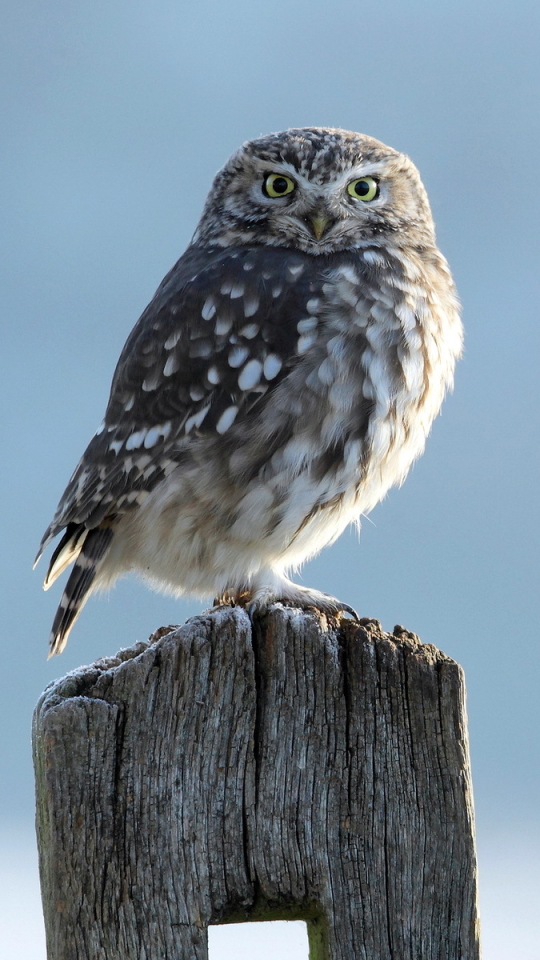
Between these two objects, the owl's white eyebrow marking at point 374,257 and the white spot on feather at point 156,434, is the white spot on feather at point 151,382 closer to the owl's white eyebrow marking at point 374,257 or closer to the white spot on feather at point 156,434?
the white spot on feather at point 156,434

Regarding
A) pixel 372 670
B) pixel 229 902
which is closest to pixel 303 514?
pixel 372 670

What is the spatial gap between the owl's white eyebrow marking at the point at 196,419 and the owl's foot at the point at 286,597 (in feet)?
1.87

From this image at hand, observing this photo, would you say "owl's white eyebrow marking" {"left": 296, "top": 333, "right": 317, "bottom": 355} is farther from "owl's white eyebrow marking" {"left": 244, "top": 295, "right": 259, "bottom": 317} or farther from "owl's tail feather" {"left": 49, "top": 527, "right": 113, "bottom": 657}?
"owl's tail feather" {"left": 49, "top": 527, "right": 113, "bottom": 657}

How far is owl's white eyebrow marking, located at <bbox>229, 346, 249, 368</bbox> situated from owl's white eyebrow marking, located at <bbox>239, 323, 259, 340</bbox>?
43 mm

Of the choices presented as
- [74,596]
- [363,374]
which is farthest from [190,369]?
[74,596]

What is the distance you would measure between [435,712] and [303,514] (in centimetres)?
124

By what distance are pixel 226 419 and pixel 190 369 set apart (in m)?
0.24

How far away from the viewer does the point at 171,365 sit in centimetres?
332

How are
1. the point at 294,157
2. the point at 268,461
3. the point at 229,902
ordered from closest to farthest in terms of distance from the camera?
1. the point at 229,902
2. the point at 268,461
3. the point at 294,157

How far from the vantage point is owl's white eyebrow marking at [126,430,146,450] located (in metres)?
3.35

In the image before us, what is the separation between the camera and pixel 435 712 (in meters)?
2.01

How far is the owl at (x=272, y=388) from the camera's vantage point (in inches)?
122

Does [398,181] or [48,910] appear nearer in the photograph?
[48,910]

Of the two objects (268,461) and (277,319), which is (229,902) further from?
(277,319)
